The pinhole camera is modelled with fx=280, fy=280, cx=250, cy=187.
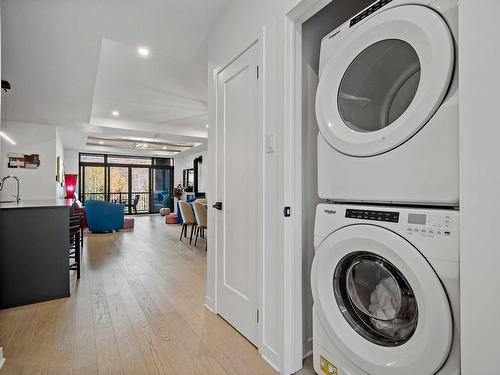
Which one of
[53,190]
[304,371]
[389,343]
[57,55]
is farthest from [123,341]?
[53,190]

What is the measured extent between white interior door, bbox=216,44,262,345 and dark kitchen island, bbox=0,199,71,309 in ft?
5.20

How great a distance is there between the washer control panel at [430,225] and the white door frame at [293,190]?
0.65 m

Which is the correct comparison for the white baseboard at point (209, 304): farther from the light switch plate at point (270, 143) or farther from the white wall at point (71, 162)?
the white wall at point (71, 162)

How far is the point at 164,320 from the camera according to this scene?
84.7 inches

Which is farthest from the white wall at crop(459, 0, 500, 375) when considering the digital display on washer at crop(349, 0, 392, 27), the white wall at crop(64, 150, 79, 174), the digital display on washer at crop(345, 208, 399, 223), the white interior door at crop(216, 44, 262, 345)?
the white wall at crop(64, 150, 79, 174)

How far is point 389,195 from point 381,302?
1.60 feet

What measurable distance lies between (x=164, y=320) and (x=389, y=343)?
5.38 feet

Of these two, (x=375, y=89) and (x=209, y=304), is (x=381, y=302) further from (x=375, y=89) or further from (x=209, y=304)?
(x=209, y=304)

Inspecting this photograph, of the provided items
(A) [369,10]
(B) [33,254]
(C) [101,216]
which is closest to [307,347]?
(A) [369,10]

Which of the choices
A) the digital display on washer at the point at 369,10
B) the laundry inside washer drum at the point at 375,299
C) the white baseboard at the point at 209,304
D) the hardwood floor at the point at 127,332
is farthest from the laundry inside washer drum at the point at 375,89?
the white baseboard at the point at 209,304

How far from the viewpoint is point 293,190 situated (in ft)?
5.14

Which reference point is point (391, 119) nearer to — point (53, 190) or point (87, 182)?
point (53, 190)

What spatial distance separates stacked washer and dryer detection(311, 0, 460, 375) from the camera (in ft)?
3.06

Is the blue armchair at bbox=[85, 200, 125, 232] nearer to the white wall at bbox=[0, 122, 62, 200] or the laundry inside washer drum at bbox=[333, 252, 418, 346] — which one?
the white wall at bbox=[0, 122, 62, 200]
